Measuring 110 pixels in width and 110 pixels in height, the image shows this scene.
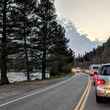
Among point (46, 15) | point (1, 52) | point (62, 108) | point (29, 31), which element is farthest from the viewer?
point (46, 15)

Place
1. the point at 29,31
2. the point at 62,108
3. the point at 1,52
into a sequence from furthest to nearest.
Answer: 1. the point at 29,31
2. the point at 1,52
3. the point at 62,108

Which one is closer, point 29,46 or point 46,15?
point 29,46

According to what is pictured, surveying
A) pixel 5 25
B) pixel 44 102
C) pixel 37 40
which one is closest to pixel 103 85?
pixel 44 102

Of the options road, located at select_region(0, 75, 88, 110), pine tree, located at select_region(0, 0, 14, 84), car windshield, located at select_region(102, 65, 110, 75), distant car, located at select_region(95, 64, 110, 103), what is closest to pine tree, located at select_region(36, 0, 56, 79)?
pine tree, located at select_region(0, 0, 14, 84)

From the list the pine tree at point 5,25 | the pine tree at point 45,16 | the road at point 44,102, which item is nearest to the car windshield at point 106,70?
the road at point 44,102

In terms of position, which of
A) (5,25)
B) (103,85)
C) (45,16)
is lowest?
(103,85)

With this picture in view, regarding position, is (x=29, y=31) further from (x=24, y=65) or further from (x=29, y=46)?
(x=24, y=65)

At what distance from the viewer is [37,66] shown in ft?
214

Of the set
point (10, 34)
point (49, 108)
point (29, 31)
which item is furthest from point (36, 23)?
point (49, 108)

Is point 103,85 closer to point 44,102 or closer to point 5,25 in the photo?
point 44,102

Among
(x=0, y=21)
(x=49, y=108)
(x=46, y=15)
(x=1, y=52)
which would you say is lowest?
(x=49, y=108)

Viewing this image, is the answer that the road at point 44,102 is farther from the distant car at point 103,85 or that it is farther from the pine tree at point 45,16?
the pine tree at point 45,16

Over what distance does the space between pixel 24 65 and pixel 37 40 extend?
16.3ft

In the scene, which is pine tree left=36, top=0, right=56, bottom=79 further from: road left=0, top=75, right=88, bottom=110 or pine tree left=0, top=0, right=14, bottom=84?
road left=0, top=75, right=88, bottom=110
